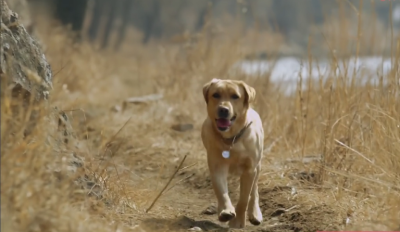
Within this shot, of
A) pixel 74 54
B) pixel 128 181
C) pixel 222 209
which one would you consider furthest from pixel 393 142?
pixel 74 54

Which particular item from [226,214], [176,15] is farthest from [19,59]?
[176,15]

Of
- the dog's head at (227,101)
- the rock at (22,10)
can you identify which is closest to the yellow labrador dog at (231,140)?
the dog's head at (227,101)

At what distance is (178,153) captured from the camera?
22.0 feet

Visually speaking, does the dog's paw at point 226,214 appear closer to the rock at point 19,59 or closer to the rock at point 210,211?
the rock at point 210,211

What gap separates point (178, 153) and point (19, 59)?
283 centimetres

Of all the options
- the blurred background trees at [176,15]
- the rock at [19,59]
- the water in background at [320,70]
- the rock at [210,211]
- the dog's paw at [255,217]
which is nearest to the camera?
the rock at [19,59]

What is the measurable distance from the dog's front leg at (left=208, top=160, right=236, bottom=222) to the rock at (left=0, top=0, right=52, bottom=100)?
1178 millimetres

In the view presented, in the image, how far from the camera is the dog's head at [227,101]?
14.0 ft

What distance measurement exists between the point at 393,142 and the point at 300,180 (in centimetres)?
97

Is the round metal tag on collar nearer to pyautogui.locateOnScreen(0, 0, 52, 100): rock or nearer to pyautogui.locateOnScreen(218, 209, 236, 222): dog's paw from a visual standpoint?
pyautogui.locateOnScreen(218, 209, 236, 222): dog's paw

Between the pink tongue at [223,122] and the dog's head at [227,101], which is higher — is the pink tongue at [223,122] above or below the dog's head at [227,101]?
below

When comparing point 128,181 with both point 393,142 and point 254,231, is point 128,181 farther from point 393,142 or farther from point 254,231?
point 393,142

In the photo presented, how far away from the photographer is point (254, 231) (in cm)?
442

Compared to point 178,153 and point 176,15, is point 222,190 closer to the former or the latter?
point 178,153
